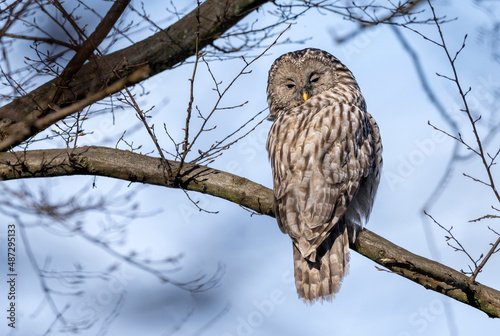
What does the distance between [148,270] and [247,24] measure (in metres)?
2.29

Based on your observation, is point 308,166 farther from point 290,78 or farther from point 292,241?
point 290,78

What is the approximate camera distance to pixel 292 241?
3523 mm

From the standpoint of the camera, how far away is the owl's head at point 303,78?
427 centimetres

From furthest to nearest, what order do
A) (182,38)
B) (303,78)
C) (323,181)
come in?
(182,38) < (303,78) < (323,181)

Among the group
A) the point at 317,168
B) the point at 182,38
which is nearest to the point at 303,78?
the point at 317,168

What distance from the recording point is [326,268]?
3453 mm

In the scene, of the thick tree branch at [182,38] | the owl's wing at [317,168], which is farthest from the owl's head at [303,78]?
the thick tree branch at [182,38]

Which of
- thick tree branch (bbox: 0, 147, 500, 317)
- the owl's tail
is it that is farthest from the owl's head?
the owl's tail

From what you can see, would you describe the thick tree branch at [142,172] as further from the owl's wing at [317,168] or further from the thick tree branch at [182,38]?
the thick tree branch at [182,38]

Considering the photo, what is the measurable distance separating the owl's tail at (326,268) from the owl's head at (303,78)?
3.73ft

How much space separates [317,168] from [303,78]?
106 cm

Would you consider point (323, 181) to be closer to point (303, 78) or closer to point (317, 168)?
point (317, 168)

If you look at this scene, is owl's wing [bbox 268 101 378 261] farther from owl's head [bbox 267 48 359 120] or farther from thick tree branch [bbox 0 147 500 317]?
owl's head [bbox 267 48 359 120]

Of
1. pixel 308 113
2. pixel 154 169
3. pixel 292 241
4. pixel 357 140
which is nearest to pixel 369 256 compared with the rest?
pixel 292 241
